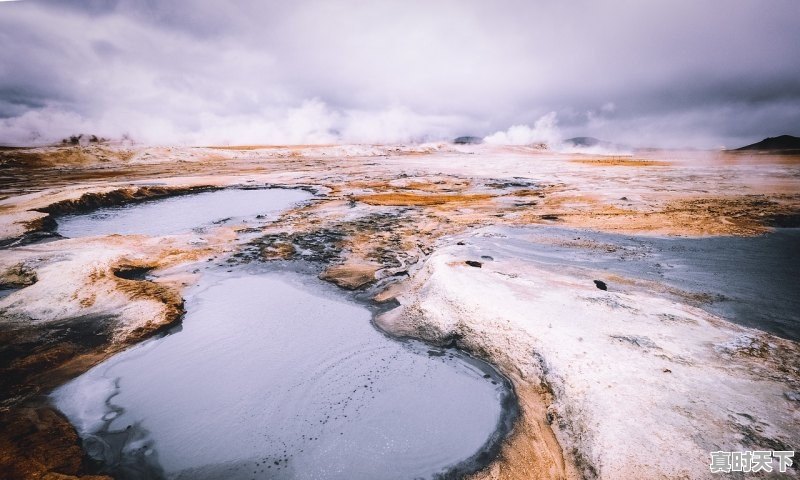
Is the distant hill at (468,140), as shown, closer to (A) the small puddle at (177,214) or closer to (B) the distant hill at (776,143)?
(B) the distant hill at (776,143)

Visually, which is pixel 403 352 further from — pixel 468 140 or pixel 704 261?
pixel 468 140

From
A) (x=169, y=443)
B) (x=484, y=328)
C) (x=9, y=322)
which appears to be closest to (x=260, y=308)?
(x=169, y=443)

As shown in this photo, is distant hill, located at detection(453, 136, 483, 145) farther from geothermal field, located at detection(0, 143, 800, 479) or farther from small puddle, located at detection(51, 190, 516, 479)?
small puddle, located at detection(51, 190, 516, 479)

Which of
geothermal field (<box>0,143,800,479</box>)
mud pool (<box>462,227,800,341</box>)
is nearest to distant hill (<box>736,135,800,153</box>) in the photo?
mud pool (<box>462,227,800,341</box>)

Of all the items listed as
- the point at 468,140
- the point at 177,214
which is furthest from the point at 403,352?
the point at 468,140

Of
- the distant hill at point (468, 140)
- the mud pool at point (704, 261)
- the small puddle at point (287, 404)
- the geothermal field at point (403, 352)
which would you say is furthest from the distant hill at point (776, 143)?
the small puddle at point (287, 404)

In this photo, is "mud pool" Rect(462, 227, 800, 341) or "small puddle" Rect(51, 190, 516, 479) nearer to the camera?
"small puddle" Rect(51, 190, 516, 479)

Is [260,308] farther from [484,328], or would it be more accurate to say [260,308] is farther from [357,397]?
[484,328]
